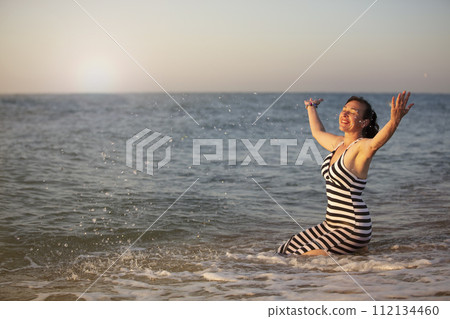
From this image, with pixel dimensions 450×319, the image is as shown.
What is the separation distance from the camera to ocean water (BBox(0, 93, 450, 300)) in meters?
4.55

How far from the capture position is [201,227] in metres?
7.03

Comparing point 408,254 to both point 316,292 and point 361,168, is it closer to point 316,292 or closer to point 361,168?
point 361,168

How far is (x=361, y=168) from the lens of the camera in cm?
497

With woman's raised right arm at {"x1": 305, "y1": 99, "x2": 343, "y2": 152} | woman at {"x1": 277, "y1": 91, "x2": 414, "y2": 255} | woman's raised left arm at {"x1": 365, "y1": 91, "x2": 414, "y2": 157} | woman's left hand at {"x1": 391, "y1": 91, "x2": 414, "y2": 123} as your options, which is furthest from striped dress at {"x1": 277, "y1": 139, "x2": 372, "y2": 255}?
woman's left hand at {"x1": 391, "y1": 91, "x2": 414, "y2": 123}

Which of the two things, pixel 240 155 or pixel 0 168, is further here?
pixel 240 155

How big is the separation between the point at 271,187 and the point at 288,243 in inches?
159

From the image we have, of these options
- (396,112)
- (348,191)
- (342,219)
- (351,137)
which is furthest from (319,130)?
(396,112)

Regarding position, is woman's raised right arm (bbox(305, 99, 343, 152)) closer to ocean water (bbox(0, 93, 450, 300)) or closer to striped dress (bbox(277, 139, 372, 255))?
striped dress (bbox(277, 139, 372, 255))

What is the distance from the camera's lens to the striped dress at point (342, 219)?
198 inches

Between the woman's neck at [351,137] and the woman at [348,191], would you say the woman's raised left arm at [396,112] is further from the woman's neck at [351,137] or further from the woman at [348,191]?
the woman's neck at [351,137]

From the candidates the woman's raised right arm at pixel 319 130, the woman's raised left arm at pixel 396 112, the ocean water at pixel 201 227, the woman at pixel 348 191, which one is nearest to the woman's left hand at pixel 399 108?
the woman's raised left arm at pixel 396 112

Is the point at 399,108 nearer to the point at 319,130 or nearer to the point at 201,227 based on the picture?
the point at 319,130
